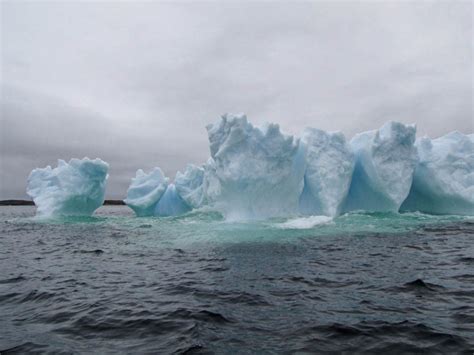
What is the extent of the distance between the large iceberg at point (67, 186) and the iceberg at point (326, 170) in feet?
43.0

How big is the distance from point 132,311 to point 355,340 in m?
2.91

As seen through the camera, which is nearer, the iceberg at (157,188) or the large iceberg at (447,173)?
the large iceberg at (447,173)

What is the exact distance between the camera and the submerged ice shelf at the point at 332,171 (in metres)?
16.8

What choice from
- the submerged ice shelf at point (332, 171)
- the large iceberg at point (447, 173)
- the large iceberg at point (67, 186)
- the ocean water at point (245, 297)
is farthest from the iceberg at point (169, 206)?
the ocean water at point (245, 297)

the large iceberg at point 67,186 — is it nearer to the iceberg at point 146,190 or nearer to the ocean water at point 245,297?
the iceberg at point 146,190

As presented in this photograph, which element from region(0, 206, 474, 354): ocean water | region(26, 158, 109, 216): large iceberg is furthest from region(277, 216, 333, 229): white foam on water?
region(26, 158, 109, 216): large iceberg

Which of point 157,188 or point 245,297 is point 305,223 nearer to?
point 245,297

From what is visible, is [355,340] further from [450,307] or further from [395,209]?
[395,209]

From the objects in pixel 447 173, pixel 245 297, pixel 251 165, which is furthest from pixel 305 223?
pixel 245 297

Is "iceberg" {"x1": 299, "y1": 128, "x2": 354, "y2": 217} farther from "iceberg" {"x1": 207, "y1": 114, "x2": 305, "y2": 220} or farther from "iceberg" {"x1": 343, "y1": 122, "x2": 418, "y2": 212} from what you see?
"iceberg" {"x1": 207, "y1": 114, "x2": 305, "y2": 220}

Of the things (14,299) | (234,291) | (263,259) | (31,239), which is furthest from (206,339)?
(31,239)

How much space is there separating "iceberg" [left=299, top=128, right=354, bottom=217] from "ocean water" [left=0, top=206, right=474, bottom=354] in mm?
6875

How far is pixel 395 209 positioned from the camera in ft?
61.1

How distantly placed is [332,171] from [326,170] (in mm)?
282
